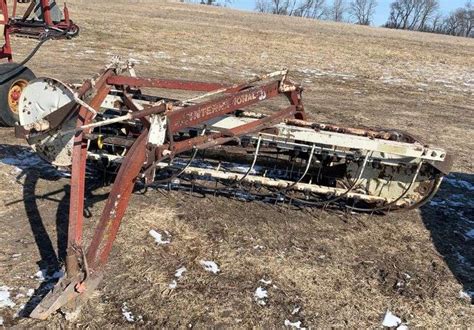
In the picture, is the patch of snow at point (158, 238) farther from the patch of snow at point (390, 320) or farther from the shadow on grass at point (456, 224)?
the shadow on grass at point (456, 224)

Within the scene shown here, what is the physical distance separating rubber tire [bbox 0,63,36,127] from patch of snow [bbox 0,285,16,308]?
3.58 meters

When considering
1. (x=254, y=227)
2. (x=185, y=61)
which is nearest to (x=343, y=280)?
(x=254, y=227)

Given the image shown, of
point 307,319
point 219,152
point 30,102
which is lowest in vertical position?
point 307,319

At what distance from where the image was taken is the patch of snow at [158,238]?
4.29 m

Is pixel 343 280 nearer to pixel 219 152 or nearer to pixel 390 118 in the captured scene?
pixel 219 152

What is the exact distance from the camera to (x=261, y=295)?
3744 millimetres

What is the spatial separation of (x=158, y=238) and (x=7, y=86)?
135 inches

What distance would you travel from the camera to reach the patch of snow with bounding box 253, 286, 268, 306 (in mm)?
3666

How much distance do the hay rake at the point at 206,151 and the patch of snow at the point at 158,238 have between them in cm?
48

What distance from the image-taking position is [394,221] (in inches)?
208

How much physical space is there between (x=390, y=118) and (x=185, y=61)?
7815 mm

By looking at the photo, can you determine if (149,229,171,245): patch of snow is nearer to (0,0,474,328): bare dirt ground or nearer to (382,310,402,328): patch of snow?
(0,0,474,328): bare dirt ground

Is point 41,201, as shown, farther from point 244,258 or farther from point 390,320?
point 390,320

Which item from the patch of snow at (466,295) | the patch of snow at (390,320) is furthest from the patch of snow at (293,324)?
the patch of snow at (466,295)
